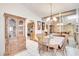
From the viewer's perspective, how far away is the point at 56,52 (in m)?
2.43

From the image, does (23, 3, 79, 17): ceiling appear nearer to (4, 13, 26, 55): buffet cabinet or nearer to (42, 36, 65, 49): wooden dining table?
(4, 13, 26, 55): buffet cabinet

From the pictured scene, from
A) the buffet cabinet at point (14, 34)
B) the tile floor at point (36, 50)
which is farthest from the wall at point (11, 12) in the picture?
the tile floor at point (36, 50)

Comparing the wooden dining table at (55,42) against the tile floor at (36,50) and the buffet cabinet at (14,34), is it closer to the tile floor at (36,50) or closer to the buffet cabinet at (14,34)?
the tile floor at (36,50)

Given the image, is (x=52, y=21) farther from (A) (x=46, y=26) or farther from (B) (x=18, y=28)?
(B) (x=18, y=28)

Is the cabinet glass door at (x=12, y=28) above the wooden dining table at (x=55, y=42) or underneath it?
above

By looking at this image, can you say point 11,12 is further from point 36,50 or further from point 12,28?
point 36,50

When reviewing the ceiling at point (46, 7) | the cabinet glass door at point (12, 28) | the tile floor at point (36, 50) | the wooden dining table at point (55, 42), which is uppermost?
the ceiling at point (46, 7)

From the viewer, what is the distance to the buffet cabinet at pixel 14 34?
2.29m

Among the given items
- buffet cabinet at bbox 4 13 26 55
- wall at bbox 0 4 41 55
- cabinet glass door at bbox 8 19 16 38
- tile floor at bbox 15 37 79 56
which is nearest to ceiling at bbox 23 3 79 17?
wall at bbox 0 4 41 55

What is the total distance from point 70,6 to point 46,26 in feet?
2.29

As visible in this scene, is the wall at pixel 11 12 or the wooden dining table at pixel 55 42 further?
the wooden dining table at pixel 55 42

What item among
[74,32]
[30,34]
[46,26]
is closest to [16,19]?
[30,34]

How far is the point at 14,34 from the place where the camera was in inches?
95.0

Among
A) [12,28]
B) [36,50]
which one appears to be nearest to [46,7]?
[12,28]
